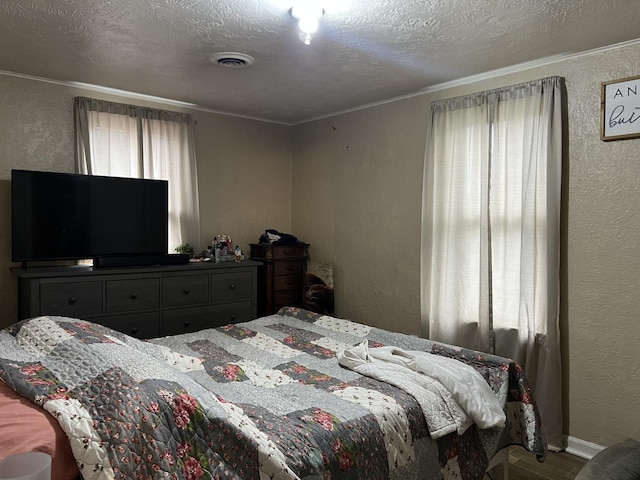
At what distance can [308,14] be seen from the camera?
2314mm

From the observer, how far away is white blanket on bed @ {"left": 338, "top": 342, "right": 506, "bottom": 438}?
1.88 metres

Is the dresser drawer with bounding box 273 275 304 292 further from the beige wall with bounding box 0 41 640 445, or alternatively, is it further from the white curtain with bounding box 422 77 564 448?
the white curtain with bounding box 422 77 564 448

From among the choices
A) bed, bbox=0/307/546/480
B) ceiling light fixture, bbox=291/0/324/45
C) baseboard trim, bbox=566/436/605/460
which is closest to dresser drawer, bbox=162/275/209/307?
bed, bbox=0/307/546/480

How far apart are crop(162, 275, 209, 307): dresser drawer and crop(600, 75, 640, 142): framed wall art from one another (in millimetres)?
2975

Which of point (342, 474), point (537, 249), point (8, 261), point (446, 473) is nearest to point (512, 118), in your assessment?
point (537, 249)

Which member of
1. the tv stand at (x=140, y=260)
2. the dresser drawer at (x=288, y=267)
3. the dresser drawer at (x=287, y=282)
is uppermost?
the tv stand at (x=140, y=260)

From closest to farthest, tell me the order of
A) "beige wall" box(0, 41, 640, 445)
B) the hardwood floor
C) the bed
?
the bed < the hardwood floor < "beige wall" box(0, 41, 640, 445)

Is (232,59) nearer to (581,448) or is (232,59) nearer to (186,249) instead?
(186,249)

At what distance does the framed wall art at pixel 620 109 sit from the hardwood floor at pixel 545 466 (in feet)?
6.35

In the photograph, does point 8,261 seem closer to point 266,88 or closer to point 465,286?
point 266,88

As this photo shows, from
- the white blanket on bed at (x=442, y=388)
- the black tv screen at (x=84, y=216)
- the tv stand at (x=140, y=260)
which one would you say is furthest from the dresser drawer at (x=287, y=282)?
the white blanket on bed at (x=442, y=388)

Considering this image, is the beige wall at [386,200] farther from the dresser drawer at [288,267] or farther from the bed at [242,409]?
the bed at [242,409]

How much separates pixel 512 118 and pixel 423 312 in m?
1.59

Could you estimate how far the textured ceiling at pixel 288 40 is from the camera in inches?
92.0
